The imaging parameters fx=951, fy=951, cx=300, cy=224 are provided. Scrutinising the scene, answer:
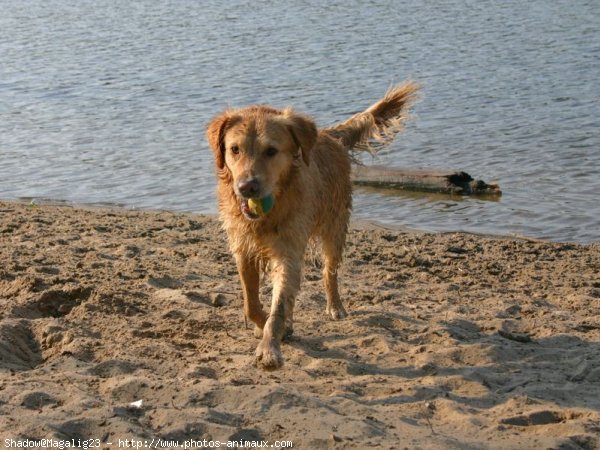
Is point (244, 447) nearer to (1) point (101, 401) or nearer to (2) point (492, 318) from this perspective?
(1) point (101, 401)

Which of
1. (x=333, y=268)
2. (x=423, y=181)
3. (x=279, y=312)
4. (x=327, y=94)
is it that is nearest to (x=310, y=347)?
(x=279, y=312)

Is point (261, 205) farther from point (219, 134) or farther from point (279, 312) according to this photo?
point (279, 312)

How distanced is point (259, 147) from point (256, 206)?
0.38 meters

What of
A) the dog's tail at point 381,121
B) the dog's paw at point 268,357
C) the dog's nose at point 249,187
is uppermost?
the dog's tail at point 381,121

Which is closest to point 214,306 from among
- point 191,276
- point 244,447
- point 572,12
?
point 191,276

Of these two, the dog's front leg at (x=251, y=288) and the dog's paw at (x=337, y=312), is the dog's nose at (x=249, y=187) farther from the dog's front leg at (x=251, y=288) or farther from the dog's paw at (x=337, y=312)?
the dog's paw at (x=337, y=312)

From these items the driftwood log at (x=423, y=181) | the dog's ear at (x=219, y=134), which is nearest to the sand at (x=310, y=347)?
the dog's ear at (x=219, y=134)

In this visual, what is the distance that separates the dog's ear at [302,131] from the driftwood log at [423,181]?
5.82m

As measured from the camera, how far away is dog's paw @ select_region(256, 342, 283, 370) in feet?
18.2

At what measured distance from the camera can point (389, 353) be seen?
6238mm

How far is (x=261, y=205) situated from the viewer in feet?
20.1

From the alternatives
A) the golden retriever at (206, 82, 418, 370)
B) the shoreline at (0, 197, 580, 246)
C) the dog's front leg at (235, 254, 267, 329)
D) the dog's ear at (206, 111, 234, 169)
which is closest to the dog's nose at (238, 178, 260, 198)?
the golden retriever at (206, 82, 418, 370)

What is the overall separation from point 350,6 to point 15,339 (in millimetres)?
22807

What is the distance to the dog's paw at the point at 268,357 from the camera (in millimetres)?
5555
